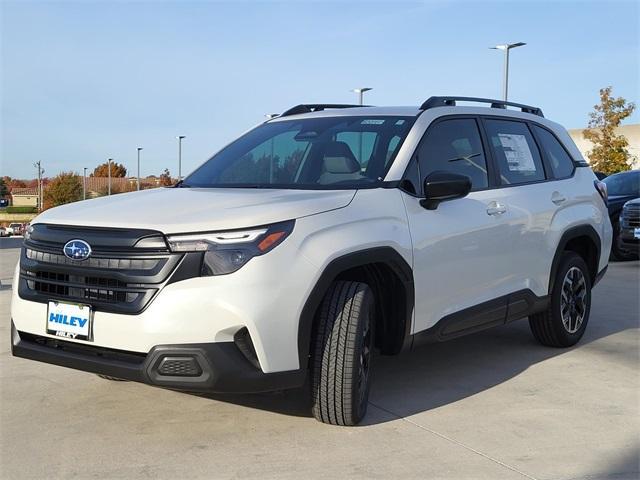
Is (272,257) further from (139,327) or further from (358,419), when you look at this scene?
(358,419)

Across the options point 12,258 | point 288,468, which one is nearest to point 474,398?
point 288,468

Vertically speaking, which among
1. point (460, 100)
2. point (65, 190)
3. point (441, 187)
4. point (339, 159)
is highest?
point (460, 100)

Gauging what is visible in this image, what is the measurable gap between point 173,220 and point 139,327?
1.68 feet

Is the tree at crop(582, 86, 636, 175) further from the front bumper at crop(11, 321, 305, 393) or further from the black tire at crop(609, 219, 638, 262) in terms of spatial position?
the front bumper at crop(11, 321, 305, 393)

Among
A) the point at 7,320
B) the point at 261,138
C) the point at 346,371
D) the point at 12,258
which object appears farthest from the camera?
the point at 12,258

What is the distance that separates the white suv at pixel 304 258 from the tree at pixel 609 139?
2971 cm

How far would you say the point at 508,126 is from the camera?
5535 millimetres

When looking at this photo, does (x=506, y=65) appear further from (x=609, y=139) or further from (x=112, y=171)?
(x=112, y=171)

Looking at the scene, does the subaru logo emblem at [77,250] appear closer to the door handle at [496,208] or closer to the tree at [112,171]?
the door handle at [496,208]

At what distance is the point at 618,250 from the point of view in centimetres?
1275

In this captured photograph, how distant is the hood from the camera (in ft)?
11.5

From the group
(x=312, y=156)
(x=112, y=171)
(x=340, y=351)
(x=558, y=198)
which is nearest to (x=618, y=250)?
(x=558, y=198)

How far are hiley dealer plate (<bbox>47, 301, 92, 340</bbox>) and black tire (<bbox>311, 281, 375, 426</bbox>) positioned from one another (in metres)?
1.10

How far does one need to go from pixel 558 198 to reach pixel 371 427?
2.63 m
